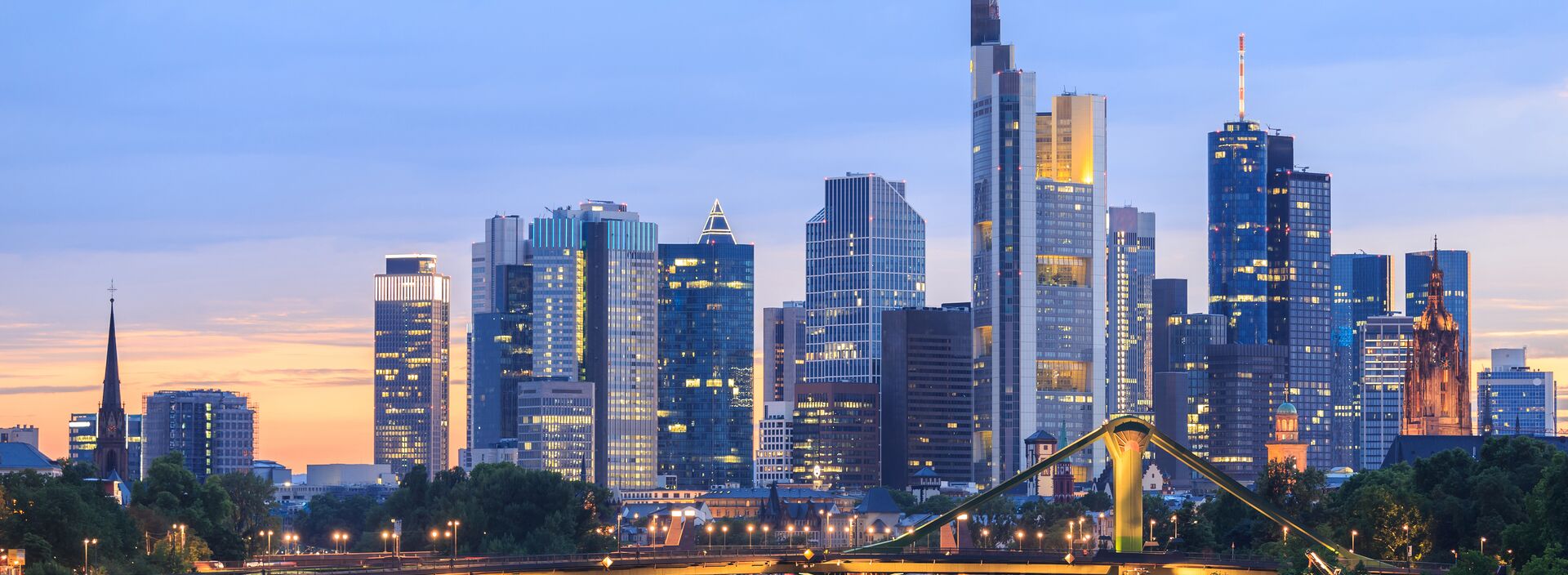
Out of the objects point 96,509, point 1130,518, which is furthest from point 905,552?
point 96,509

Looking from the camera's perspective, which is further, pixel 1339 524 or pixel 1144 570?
pixel 1339 524

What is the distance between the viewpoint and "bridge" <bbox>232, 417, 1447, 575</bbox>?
150 m

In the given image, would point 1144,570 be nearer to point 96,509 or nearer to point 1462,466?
point 1462,466

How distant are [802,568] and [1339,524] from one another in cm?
4937

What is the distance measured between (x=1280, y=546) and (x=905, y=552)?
29.7 meters

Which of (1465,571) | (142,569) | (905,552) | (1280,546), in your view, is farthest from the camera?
(1280,546)

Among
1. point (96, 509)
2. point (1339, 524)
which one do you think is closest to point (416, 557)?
point (96, 509)

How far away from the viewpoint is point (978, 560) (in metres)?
167

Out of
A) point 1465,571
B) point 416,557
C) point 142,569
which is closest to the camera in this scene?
point 1465,571

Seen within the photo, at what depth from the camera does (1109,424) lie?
181750 mm

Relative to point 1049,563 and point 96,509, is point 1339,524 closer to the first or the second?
point 1049,563

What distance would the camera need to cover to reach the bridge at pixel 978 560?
150 m

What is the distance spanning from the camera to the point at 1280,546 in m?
179

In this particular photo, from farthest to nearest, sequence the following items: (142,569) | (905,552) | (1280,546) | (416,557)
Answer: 1. (416,557)
2. (1280,546)
3. (905,552)
4. (142,569)
